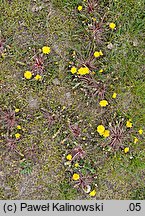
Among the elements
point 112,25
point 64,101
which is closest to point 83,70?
point 64,101

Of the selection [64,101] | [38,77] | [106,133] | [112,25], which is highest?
[112,25]

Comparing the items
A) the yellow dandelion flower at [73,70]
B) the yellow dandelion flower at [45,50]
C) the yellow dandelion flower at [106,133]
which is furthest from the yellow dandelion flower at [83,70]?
the yellow dandelion flower at [106,133]

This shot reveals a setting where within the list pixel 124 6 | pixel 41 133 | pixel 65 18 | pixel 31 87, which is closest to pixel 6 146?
pixel 41 133

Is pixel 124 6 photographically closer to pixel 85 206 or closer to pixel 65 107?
pixel 65 107

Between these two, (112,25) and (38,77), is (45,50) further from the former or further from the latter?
(112,25)

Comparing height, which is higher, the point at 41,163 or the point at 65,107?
the point at 65,107

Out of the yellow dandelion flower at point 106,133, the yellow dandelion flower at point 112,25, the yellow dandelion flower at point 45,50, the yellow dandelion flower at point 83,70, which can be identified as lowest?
the yellow dandelion flower at point 106,133

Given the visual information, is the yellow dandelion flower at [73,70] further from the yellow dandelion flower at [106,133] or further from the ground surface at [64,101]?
the yellow dandelion flower at [106,133]

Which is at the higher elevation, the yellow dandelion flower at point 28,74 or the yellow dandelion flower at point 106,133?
the yellow dandelion flower at point 28,74

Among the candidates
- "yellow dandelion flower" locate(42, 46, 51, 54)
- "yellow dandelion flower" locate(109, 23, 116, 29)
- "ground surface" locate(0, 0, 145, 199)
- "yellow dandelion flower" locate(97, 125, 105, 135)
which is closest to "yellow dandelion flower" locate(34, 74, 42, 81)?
"ground surface" locate(0, 0, 145, 199)
